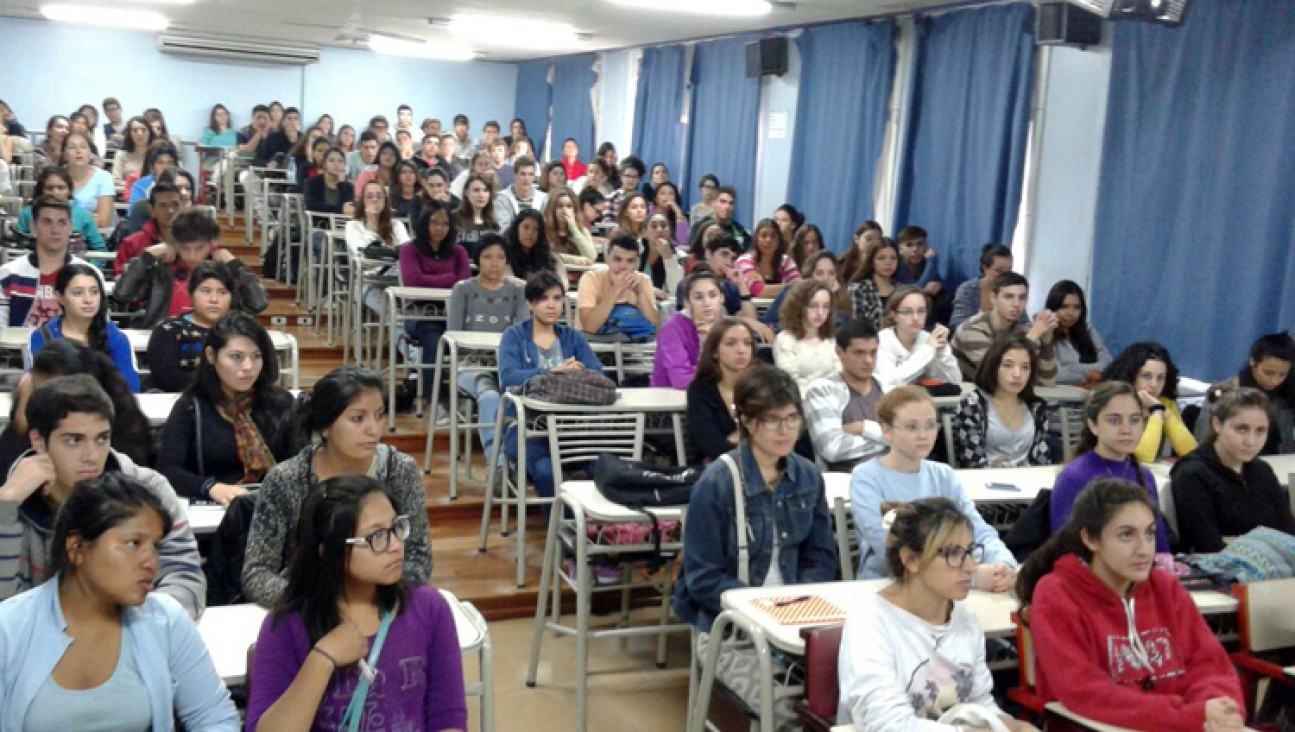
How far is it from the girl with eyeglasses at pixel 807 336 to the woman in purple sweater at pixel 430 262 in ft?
6.75

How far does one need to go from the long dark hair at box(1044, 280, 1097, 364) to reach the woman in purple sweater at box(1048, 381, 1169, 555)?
7.99 ft

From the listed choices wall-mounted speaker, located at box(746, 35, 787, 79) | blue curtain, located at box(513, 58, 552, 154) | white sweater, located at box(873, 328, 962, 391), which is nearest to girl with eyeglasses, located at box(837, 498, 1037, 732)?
white sweater, located at box(873, 328, 962, 391)

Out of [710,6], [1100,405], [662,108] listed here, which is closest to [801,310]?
[1100,405]

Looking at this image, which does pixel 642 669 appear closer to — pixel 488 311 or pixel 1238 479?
pixel 1238 479

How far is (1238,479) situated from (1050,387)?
1.78 meters

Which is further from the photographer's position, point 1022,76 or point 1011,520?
point 1022,76

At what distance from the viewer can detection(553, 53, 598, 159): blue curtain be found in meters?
13.6

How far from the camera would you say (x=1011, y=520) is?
425 centimetres

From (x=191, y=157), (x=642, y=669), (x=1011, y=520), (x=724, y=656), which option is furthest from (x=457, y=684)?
(x=191, y=157)

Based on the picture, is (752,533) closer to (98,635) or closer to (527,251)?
(98,635)

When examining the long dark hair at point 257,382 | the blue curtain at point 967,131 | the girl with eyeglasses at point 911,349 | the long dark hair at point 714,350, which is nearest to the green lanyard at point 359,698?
the long dark hair at point 257,382

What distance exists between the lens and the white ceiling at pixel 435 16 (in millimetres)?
8367

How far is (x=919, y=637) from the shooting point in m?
2.53

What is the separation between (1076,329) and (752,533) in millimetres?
3496
